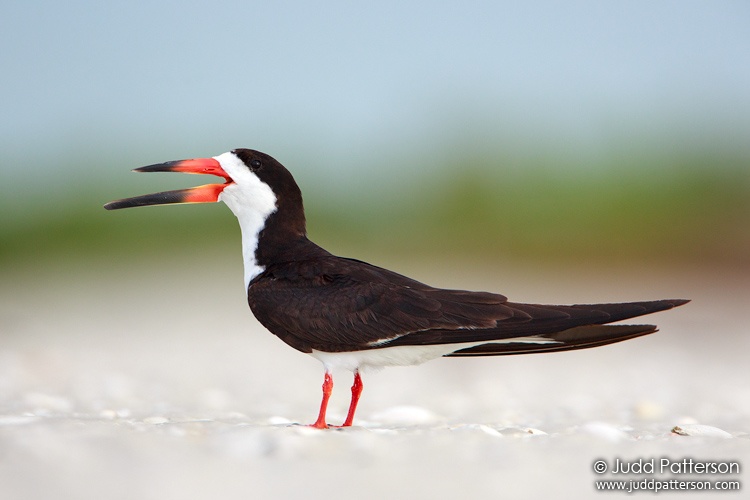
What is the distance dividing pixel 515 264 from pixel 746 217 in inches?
155

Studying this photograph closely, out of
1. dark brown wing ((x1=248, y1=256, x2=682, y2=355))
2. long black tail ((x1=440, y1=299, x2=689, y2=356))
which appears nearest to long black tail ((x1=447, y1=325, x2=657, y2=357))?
long black tail ((x1=440, y1=299, x2=689, y2=356))

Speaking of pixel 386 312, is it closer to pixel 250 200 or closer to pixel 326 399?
pixel 326 399

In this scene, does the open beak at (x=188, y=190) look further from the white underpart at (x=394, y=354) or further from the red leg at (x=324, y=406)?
the red leg at (x=324, y=406)

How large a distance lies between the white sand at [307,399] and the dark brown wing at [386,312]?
48cm

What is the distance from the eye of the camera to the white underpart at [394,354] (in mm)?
4773

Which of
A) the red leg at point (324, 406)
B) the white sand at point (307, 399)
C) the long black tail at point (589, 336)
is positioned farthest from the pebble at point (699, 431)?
the red leg at point (324, 406)

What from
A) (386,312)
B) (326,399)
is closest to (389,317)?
(386,312)

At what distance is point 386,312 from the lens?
4777mm

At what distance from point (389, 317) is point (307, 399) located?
253cm

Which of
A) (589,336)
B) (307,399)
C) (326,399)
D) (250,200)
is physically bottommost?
(307,399)

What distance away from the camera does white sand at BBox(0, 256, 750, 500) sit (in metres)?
3.57

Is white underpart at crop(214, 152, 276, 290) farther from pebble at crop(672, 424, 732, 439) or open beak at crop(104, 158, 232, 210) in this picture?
pebble at crop(672, 424, 732, 439)

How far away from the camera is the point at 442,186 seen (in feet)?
51.3

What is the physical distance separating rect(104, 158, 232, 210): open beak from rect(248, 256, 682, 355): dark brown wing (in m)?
0.79
